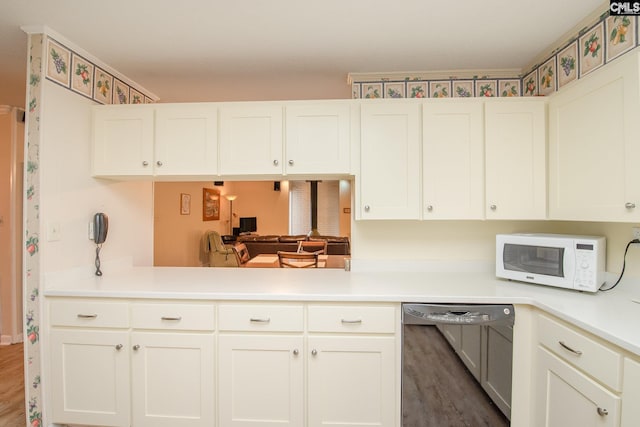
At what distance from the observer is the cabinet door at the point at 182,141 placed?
6.50ft

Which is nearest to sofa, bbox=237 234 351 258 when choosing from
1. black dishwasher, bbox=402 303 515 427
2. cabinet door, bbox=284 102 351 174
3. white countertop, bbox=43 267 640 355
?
white countertop, bbox=43 267 640 355

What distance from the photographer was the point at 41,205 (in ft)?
5.64

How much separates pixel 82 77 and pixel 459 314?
271cm

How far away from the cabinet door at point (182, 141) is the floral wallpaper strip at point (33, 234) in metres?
0.61

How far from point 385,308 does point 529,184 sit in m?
1.20

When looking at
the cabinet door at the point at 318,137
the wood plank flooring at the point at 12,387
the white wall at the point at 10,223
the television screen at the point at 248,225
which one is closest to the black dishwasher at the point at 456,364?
the cabinet door at the point at 318,137

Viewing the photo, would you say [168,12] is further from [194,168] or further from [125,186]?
[125,186]

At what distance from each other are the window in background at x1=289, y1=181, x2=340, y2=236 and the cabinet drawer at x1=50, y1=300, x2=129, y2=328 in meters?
7.23

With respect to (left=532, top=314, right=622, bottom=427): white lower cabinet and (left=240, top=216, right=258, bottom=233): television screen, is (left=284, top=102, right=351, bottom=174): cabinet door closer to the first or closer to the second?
(left=532, top=314, right=622, bottom=427): white lower cabinet

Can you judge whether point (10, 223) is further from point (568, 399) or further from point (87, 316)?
point (568, 399)

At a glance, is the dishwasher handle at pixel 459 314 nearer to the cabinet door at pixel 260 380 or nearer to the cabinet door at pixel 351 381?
the cabinet door at pixel 351 381

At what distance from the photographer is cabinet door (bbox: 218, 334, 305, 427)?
1631 millimetres

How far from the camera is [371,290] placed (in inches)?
67.2

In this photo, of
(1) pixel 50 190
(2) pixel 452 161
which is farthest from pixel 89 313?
(2) pixel 452 161
